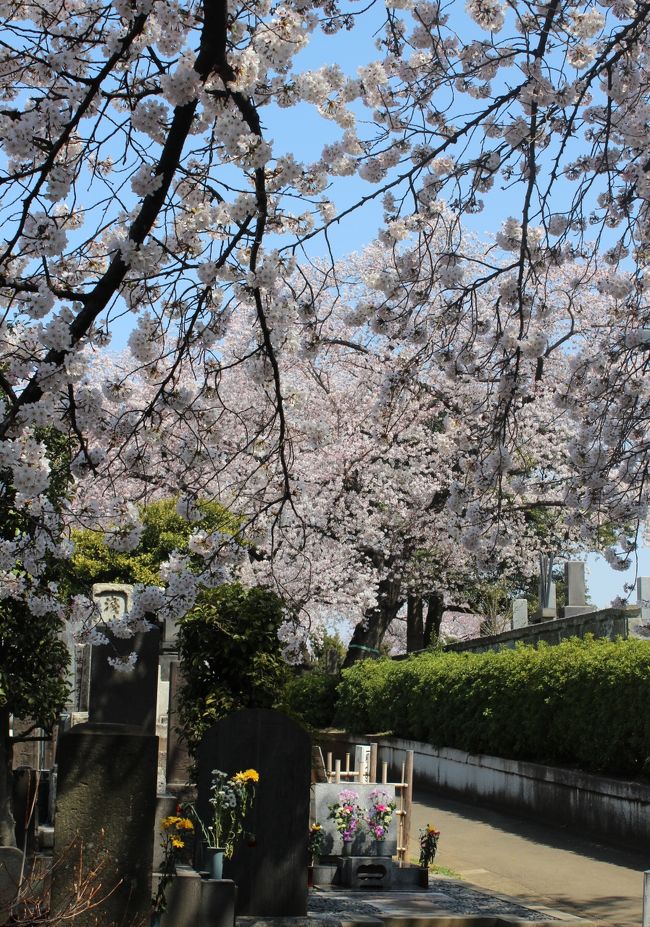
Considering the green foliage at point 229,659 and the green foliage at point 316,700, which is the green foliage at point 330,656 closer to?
the green foliage at point 316,700

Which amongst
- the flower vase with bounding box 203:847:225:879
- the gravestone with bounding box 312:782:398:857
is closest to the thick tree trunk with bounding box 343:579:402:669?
the gravestone with bounding box 312:782:398:857

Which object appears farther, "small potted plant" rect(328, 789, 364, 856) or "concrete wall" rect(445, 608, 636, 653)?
"concrete wall" rect(445, 608, 636, 653)

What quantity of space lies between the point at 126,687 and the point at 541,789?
571 cm

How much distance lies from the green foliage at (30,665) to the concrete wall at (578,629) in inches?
287

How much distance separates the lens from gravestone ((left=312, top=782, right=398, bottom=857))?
1045 centimetres

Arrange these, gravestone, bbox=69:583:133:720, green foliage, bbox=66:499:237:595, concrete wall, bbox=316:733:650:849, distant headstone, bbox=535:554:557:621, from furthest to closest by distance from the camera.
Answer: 1. distant headstone, bbox=535:554:557:621
2. green foliage, bbox=66:499:237:595
3. gravestone, bbox=69:583:133:720
4. concrete wall, bbox=316:733:650:849

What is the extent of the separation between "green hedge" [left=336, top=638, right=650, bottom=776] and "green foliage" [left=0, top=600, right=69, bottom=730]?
6.07 meters

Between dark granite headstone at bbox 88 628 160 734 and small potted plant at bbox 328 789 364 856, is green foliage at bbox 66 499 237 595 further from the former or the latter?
small potted plant at bbox 328 789 364 856

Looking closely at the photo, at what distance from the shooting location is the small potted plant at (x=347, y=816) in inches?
409

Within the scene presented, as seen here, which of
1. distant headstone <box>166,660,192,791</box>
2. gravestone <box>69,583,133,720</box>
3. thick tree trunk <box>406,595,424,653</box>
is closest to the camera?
gravestone <box>69,583,133,720</box>

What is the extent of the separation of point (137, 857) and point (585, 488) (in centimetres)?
436

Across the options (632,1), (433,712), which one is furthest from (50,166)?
(433,712)

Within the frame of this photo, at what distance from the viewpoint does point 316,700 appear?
25.8 m

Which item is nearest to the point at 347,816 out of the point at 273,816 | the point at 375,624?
the point at 273,816
